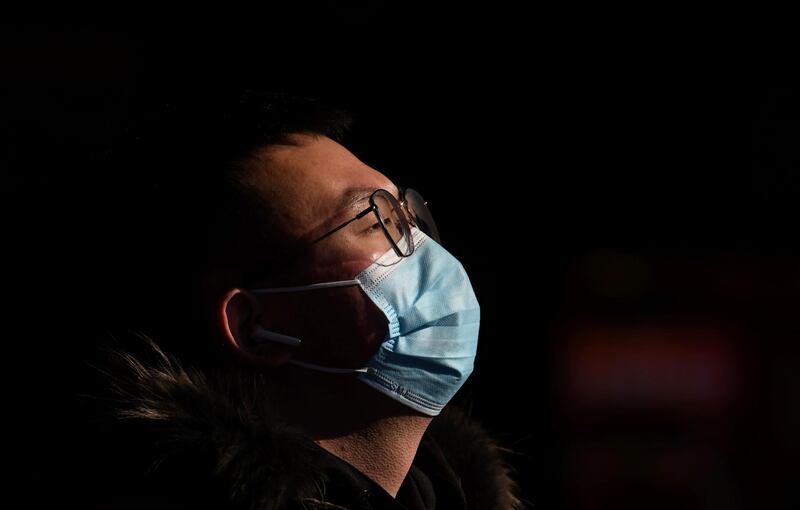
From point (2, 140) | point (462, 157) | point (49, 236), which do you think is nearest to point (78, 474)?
point (49, 236)

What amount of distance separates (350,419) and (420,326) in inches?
11.8

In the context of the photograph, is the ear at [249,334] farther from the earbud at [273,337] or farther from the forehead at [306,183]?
the forehead at [306,183]

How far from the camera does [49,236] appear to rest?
8.04ft

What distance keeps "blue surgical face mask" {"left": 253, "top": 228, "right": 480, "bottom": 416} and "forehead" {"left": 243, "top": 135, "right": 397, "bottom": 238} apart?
168 millimetres

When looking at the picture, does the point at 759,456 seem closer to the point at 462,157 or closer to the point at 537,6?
the point at 462,157

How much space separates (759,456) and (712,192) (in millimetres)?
1222

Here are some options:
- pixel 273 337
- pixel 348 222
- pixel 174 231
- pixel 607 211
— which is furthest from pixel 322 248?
pixel 607 211

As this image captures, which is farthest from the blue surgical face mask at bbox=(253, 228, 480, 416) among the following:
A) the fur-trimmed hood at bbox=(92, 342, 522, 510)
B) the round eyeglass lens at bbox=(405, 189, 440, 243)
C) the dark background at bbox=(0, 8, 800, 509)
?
the dark background at bbox=(0, 8, 800, 509)

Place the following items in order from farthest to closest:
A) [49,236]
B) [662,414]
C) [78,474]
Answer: [662,414] → [49,236] → [78,474]

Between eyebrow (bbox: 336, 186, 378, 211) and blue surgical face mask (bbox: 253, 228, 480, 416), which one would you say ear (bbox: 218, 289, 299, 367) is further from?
eyebrow (bbox: 336, 186, 378, 211)

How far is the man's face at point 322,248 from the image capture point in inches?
93.4

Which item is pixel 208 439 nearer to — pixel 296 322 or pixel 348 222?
pixel 296 322

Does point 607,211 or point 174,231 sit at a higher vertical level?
point 174,231

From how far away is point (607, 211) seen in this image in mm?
4551
